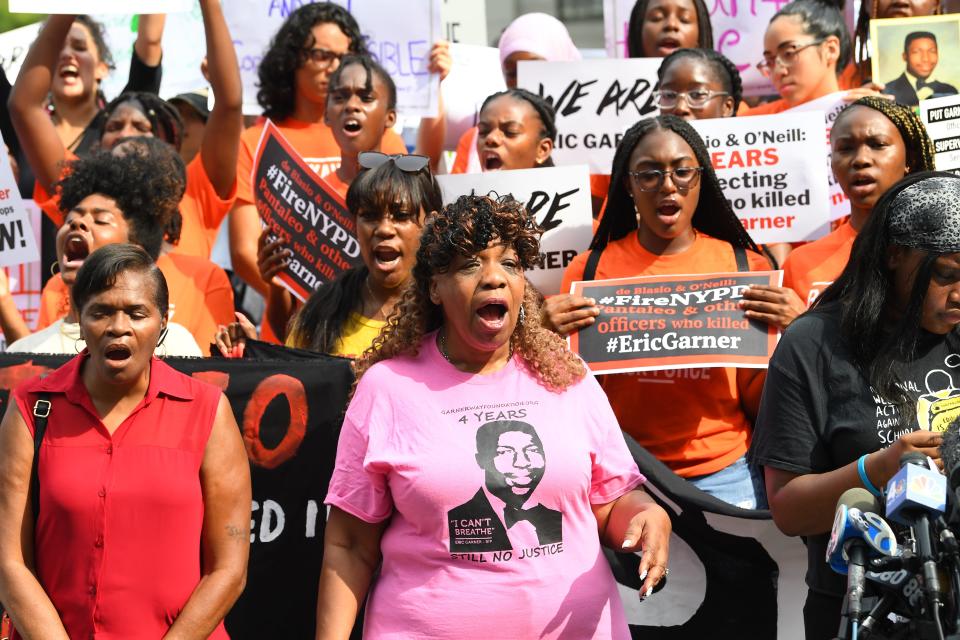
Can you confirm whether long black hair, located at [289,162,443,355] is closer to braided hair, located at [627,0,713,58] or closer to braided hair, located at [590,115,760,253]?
braided hair, located at [590,115,760,253]

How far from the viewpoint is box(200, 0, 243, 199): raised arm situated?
675cm

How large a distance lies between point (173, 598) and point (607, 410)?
1335mm

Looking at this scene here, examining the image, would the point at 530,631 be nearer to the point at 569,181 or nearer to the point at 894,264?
the point at 894,264

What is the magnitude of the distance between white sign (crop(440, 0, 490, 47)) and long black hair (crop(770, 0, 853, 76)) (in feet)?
7.59

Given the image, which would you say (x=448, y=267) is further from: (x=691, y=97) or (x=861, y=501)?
(x=691, y=97)

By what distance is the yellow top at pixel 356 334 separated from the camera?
17.8ft

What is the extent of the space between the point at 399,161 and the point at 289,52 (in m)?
2.26

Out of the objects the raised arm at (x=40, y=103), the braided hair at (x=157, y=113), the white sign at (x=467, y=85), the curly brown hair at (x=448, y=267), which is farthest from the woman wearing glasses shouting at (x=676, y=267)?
the raised arm at (x=40, y=103)

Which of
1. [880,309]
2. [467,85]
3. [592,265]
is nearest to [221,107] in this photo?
[467,85]

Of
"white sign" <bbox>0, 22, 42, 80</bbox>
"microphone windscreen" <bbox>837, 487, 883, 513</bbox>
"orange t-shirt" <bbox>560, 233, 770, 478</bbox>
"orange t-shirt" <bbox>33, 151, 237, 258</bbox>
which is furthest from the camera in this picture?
"white sign" <bbox>0, 22, 42, 80</bbox>

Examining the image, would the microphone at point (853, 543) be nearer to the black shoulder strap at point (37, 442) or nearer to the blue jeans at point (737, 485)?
the blue jeans at point (737, 485)

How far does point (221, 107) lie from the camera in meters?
6.82

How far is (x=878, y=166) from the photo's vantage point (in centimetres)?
561

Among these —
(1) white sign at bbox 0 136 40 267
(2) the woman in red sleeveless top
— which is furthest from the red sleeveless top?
(1) white sign at bbox 0 136 40 267
